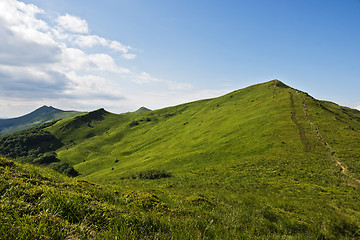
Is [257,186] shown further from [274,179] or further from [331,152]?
[331,152]

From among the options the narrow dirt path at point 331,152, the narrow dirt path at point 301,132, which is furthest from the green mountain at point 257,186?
the narrow dirt path at point 301,132

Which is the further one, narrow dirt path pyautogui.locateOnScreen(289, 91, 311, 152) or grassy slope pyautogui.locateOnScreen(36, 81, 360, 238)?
narrow dirt path pyautogui.locateOnScreen(289, 91, 311, 152)

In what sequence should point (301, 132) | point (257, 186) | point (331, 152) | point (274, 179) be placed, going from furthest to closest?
point (301, 132)
point (331, 152)
point (274, 179)
point (257, 186)

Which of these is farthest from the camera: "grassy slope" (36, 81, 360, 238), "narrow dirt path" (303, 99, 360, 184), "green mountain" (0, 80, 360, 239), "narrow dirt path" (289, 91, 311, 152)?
"narrow dirt path" (289, 91, 311, 152)

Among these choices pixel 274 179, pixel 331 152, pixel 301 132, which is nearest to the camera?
pixel 274 179

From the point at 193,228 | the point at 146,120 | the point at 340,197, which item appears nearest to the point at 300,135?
the point at 340,197

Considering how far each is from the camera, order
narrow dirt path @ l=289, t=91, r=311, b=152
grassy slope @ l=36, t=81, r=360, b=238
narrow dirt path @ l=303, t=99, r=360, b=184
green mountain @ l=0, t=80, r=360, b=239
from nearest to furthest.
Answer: green mountain @ l=0, t=80, r=360, b=239, grassy slope @ l=36, t=81, r=360, b=238, narrow dirt path @ l=303, t=99, r=360, b=184, narrow dirt path @ l=289, t=91, r=311, b=152

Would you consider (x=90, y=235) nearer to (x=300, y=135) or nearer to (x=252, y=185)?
(x=252, y=185)

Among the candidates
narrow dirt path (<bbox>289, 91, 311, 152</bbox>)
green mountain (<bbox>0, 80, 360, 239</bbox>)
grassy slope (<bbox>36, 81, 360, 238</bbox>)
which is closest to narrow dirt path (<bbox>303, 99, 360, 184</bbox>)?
green mountain (<bbox>0, 80, 360, 239</bbox>)

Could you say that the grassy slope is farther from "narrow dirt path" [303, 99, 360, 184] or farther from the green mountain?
"narrow dirt path" [303, 99, 360, 184]

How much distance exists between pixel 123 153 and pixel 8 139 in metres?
148

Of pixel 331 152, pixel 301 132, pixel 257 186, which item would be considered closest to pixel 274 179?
pixel 257 186

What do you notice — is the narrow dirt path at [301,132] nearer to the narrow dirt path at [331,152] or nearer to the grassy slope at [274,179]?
the grassy slope at [274,179]

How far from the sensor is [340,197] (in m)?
21.1
